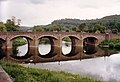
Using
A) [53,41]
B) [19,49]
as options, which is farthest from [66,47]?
[19,49]

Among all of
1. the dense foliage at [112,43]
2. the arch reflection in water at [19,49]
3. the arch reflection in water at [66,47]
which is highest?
the dense foliage at [112,43]

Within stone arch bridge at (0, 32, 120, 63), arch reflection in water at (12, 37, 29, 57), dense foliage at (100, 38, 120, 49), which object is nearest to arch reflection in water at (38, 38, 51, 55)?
stone arch bridge at (0, 32, 120, 63)

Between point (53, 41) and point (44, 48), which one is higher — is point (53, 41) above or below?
above

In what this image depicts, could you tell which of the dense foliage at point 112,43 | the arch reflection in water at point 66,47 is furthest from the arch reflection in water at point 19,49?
the dense foliage at point 112,43

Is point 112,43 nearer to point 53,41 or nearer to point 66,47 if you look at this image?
point 66,47

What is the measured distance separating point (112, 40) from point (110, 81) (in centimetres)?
4446

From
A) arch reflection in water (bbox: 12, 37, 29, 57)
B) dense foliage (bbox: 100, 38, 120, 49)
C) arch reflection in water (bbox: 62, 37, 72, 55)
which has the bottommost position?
arch reflection in water (bbox: 62, 37, 72, 55)

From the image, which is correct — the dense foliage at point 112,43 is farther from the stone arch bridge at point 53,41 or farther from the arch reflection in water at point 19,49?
the arch reflection in water at point 19,49

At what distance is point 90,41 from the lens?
8050 cm

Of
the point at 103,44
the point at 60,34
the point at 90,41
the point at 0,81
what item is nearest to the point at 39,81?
the point at 0,81

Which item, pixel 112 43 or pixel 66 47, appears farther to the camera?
pixel 66 47

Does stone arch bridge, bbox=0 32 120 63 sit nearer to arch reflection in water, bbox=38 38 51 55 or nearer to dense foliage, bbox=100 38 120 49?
arch reflection in water, bbox=38 38 51 55

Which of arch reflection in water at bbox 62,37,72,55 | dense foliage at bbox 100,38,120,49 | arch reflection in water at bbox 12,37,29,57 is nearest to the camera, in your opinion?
arch reflection in water at bbox 12,37,29,57

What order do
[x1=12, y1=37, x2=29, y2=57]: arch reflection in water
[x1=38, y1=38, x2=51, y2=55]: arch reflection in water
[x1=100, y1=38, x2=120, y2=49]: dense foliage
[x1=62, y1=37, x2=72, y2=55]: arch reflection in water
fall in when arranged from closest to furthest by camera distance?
1. [x1=12, y1=37, x2=29, y2=57]: arch reflection in water
2. [x1=38, y1=38, x2=51, y2=55]: arch reflection in water
3. [x1=62, y1=37, x2=72, y2=55]: arch reflection in water
4. [x1=100, y1=38, x2=120, y2=49]: dense foliage
